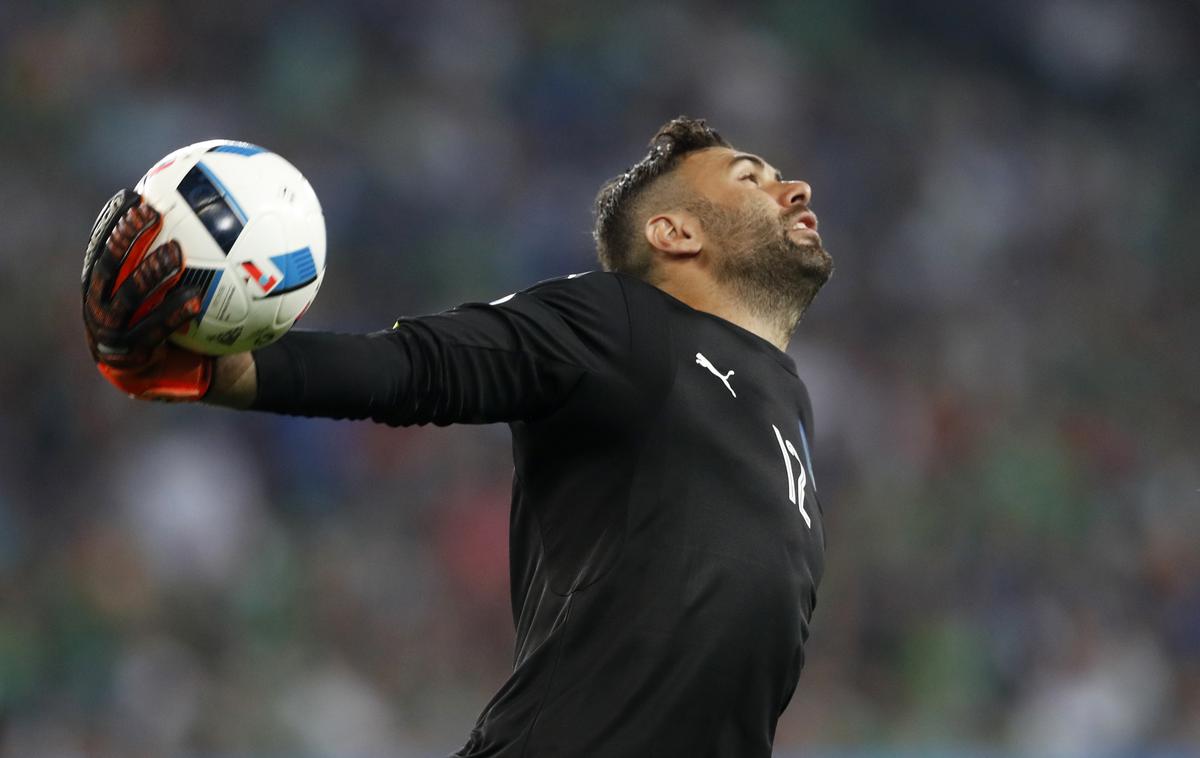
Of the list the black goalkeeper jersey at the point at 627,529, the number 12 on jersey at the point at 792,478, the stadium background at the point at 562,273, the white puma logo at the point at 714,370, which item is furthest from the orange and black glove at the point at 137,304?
the stadium background at the point at 562,273

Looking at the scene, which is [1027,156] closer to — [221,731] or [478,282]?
[478,282]

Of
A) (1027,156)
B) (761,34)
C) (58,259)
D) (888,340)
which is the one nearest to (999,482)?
(888,340)

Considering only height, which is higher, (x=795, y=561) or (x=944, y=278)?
(x=944, y=278)

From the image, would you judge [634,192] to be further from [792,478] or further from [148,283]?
[148,283]

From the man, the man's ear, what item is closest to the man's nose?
the man's ear

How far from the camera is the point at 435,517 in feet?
29.1

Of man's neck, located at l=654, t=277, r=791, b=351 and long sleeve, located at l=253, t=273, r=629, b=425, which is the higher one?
man's neck, located at l=654, t=277, r=791, b=351

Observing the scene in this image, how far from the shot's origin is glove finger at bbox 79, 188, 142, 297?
8.31 feet

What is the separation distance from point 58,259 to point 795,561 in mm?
7124

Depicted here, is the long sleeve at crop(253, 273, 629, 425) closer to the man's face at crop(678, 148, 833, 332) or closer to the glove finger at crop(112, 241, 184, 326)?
the glove finger at crop(112, 241, 184, 326)

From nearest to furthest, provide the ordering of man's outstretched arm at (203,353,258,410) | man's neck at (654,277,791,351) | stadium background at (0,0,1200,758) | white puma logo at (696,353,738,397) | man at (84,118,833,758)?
1. man's outstretched arm at (203,353,258,410)
2. man at (84,118,833,758)
3. white puma logo at (696,353,738,397)
4. man's neck at (654,277,791,351)
5. stadium background at (0,0,1200,758)

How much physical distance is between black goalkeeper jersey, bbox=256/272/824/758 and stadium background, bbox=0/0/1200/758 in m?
5.06

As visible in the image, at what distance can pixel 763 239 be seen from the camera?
3670 millimetres

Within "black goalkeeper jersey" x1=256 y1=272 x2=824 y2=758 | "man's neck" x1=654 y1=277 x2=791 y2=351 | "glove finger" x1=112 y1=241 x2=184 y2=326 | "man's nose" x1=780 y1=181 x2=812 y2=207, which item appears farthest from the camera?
"man's nose" x1=780 y1=181 x2=812 y2=207
